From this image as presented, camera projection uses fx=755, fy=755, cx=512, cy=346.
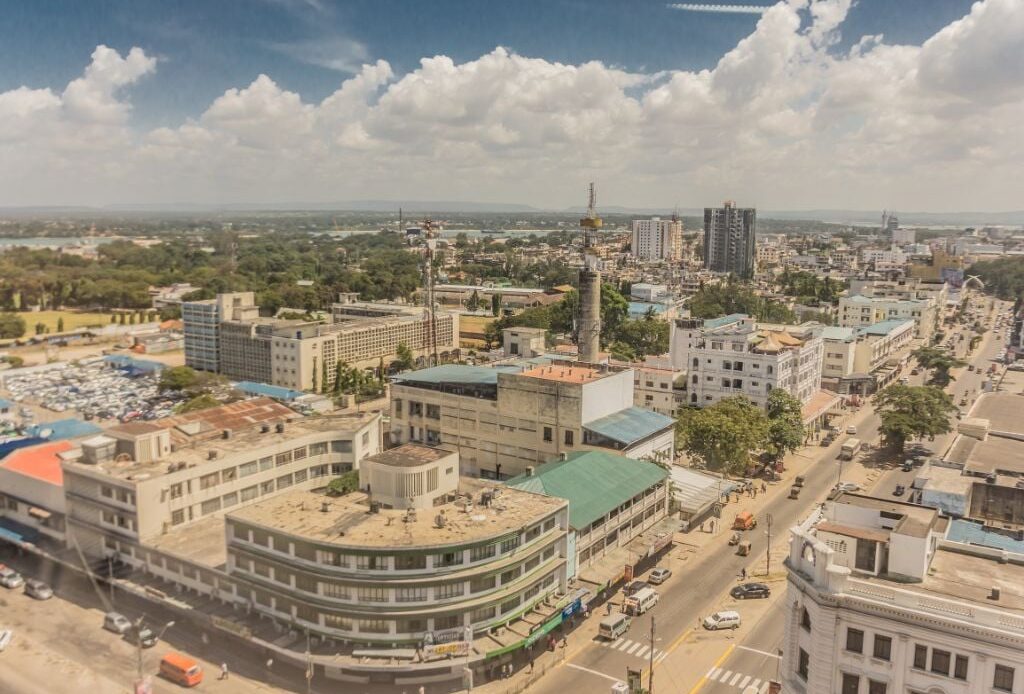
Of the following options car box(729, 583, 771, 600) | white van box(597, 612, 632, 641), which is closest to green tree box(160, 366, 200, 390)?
white van box(597, 612, 632, 641)

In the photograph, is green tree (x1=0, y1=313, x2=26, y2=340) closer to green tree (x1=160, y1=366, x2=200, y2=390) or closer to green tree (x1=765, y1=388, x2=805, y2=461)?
green tree (x1=160, y1=366, x2=200, y2=390)

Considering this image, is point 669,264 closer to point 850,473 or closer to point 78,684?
point 850,473

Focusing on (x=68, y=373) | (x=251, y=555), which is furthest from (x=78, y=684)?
(x=68, y=373)

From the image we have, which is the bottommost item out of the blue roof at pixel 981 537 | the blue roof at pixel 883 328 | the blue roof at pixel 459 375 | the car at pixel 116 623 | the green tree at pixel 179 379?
the car at pixel 116 623

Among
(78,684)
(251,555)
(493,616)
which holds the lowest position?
(78,684)

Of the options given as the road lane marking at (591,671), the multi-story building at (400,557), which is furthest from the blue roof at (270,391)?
the road lane marking at (591,671)

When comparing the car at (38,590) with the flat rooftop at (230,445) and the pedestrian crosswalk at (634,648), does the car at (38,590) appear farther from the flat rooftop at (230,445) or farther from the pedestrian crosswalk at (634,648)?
the pedestrian crosswalk at (634,648)

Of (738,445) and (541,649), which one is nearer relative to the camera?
(541,649)
